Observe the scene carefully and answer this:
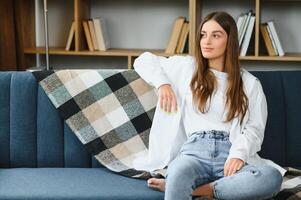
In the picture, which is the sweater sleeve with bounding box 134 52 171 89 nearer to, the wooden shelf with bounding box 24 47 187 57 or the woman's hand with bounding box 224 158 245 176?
the woman's hand with bounding box 224 158 245 176

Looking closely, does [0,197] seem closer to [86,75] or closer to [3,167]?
[3,167]

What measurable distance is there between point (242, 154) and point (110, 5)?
6.94ft

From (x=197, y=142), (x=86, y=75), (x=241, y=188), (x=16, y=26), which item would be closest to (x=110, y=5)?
(x=16, y=26)

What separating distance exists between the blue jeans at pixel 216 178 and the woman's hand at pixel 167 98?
0.22 m

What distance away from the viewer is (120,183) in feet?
7.54

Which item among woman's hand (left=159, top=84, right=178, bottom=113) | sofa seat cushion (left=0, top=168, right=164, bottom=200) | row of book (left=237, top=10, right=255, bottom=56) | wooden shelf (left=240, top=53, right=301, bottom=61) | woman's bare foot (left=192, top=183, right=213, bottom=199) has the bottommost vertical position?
sofa seat cushion (left=0, top=168, right=164, bottom=200)

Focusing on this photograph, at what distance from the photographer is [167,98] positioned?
2391mm

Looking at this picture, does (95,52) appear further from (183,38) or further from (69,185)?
(69,185)

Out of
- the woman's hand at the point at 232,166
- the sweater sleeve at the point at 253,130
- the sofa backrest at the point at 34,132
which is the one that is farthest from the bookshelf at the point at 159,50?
the woman's hand at the point at 232,166

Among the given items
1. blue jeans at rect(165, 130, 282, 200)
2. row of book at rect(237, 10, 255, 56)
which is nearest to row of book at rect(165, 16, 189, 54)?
row of book at rect(237, 10, 255, 56)

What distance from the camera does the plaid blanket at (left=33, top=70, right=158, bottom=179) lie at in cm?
252

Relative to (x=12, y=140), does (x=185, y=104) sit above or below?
above

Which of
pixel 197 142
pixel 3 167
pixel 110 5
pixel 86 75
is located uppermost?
pixel 110 5

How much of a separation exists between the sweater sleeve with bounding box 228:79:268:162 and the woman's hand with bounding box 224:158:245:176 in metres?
0.02
